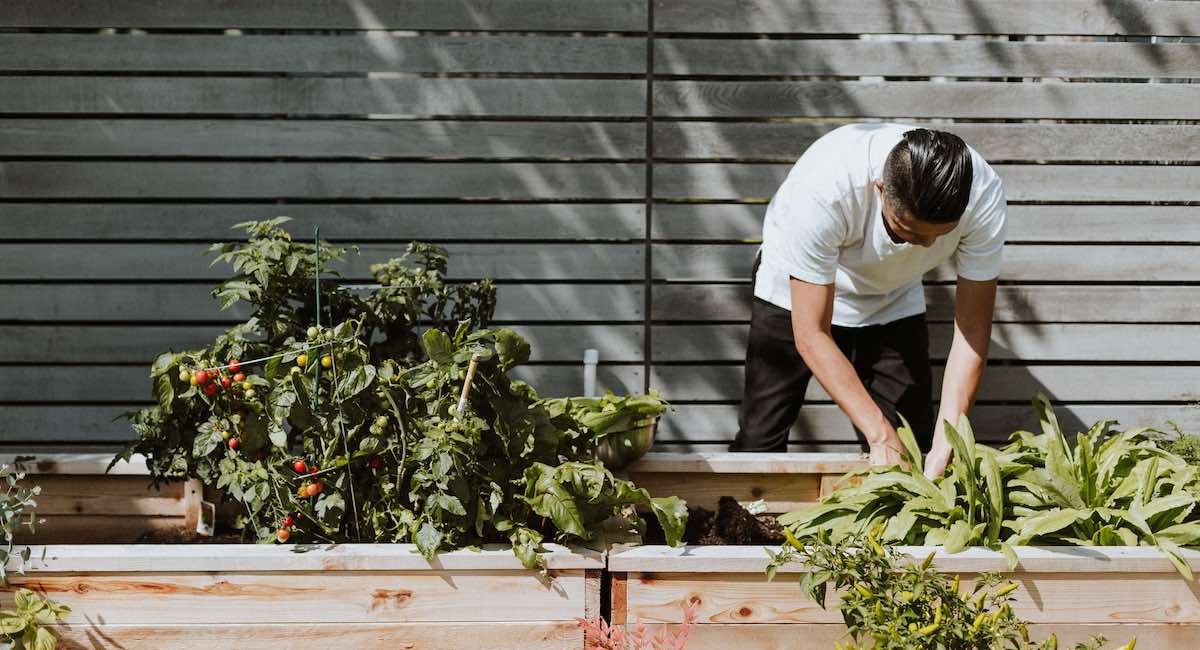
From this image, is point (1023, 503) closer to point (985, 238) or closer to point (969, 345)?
point (969, 345)

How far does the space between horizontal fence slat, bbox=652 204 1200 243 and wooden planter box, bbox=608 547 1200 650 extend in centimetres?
181

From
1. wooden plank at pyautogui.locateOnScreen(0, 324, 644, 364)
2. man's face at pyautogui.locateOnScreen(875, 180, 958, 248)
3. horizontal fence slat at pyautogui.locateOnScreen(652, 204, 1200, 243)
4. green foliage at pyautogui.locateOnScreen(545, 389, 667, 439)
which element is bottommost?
green foliage at pyautogui.locateOnScreen(545, 389, 667, 439)

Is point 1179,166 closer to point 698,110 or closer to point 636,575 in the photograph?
point 698,110

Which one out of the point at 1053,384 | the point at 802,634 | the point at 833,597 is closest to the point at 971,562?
the point at 833,597

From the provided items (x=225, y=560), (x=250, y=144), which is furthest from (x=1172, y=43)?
(x=225, y=560)

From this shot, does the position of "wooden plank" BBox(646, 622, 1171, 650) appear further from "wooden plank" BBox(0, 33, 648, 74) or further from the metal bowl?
"wooden plank" BBox(0, 33, 648, 74)

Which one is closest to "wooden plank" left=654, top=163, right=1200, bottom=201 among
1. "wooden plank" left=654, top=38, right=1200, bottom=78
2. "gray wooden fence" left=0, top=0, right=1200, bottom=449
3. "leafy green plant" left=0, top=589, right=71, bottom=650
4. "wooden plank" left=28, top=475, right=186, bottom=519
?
"gray wooden fence" left=0, top=0, right=1200, bottom=449

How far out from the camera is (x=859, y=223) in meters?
3.02

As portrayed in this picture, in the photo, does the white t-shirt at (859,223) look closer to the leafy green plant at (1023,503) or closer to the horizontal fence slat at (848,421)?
the leafy green plant at (1023,503)

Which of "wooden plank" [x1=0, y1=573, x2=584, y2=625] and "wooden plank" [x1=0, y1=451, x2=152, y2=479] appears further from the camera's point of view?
"wooden plank" [x1=0, y1=451, x2=152, y2=479]

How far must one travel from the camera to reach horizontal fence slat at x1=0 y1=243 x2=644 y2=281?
3.84 m

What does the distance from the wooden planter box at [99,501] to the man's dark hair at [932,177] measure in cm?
239

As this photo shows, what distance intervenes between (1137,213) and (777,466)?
Result: 2.06 meters

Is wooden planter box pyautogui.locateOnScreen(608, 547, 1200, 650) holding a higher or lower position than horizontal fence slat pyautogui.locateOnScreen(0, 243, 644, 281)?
lower
